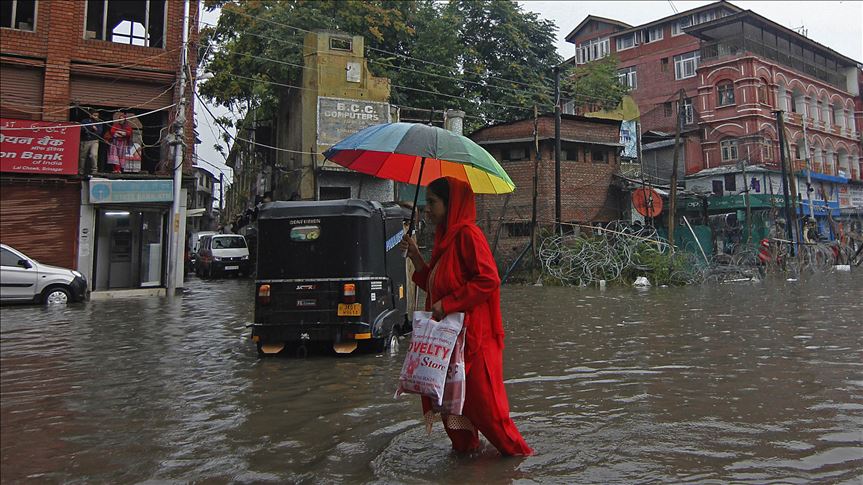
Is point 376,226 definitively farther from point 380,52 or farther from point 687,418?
point 380,52

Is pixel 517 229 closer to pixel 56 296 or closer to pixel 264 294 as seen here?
pixel 264 294

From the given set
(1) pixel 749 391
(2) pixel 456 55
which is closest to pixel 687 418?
(1) pixel 749 391

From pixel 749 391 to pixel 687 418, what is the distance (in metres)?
1.24

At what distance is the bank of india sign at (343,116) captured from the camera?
2295 cm

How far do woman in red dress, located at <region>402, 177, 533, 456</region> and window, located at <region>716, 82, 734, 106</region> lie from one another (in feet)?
126

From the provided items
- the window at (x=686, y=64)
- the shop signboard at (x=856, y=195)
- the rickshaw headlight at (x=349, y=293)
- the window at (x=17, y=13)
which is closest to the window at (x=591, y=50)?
the window at (x=686, y=64)

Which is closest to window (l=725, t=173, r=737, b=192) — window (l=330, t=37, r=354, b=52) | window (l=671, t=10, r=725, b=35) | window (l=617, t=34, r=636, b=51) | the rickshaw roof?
window (l=671, t=10, r=725, b=35)

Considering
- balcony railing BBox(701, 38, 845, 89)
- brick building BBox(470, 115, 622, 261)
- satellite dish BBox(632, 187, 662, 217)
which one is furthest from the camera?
balcony railing BBox(701, 38, 845, 89)

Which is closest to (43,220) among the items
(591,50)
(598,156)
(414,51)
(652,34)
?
(414,51)

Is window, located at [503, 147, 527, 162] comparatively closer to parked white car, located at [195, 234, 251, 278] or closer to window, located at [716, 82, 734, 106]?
parked white car, located at [195, 234, 251, 278]

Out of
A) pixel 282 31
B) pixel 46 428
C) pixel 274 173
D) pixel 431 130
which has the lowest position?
pixel 46 428

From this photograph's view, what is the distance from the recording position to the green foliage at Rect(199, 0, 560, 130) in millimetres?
23781

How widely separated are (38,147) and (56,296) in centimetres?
43

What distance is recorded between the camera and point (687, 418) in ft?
14.7
